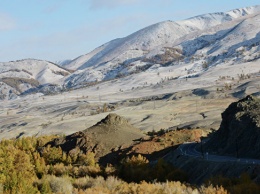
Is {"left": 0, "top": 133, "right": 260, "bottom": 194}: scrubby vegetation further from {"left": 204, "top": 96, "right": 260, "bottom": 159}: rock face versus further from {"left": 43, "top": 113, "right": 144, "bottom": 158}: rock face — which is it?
{"left": 204, "top": 96, "right": 260, "bottom": 159}: rock face

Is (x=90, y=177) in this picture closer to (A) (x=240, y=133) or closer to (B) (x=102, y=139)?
(A) (x=240, y=133)

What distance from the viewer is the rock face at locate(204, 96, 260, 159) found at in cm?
7194

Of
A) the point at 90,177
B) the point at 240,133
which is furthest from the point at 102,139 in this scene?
the point at 90,177

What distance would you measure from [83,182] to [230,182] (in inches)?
775

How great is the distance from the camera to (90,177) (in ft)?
212

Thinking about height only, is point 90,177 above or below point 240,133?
below

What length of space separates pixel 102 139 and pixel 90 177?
4235 cm

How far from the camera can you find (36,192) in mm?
53188

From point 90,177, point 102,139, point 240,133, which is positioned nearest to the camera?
point 90,177

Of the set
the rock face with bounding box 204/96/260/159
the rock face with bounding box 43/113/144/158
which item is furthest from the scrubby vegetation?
the rock face with bounding box 204/96/260/159

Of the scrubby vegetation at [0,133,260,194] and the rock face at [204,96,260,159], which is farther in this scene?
the rock face at [204,96,260,159]

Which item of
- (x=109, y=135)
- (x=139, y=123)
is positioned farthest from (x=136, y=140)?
(x=139, y=123)

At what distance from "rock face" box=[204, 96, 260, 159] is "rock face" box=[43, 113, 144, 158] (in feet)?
94.8

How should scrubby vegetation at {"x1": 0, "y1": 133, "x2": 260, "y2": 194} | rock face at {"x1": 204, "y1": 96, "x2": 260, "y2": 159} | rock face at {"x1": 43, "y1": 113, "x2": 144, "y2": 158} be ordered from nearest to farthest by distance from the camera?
scrubby vegetation at {"x1": 0, "y1": 133, "x2": 260, "y2": 194} → rock face at {"x1": 204, "y1": 96, "x2": 260, "y2": 159} → rock face at {"x1": 43, "y1": 113, "x2": 144, "y2": 158}
